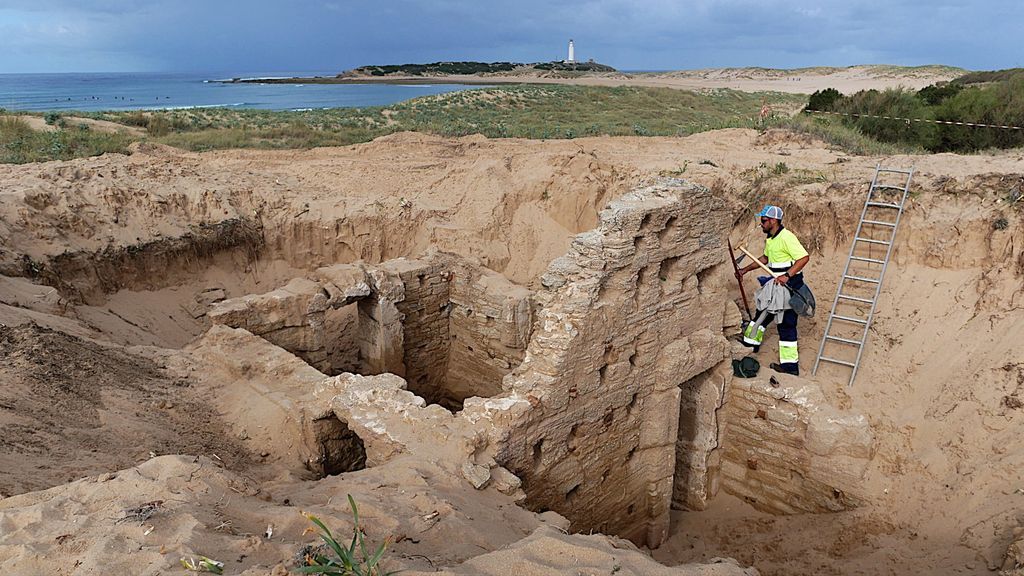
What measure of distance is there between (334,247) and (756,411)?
26.6 feet

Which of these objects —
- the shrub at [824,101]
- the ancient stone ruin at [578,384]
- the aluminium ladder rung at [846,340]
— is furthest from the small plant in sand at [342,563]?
the shrub at [824,101]

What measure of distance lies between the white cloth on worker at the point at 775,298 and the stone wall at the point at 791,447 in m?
0.93

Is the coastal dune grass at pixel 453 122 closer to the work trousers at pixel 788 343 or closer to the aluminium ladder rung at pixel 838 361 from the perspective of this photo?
the aluminium ladder rung at pixel 838 361

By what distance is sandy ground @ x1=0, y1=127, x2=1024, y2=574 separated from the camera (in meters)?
4.91

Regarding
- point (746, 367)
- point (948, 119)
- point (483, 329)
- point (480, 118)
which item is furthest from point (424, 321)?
point (480, 118)

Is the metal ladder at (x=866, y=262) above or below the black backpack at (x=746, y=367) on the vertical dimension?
above

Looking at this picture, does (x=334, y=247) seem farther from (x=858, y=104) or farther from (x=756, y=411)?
(x=858, y=104)

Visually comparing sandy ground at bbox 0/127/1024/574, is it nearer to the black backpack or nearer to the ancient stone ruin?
the ancient stone ruin

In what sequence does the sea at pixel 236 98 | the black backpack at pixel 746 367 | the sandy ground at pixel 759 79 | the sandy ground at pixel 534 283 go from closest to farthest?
the sandy ground at pixel 534 283 → the black backpack at pixel 746 367 → the sea at pixel 236 98 → the sandy ground at pixel 759 79

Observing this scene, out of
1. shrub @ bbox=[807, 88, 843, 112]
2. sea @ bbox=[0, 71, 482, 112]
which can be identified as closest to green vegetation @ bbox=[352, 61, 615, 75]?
sea @ bbox=[0, 71, 482, 112]

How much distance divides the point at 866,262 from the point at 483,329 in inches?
230

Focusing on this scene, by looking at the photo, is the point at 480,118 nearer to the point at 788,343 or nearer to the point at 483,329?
the point at 483,329

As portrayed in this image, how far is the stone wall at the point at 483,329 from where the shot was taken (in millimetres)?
9016

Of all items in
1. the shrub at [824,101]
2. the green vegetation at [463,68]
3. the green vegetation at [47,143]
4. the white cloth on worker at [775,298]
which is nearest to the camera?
the white cloth on worker at [775,298]
